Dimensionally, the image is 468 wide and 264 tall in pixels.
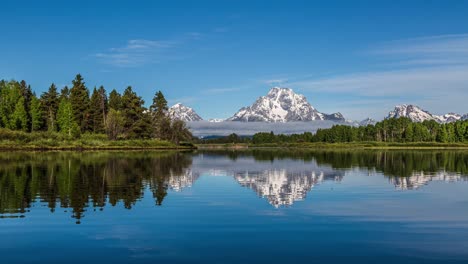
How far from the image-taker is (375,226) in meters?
22.0

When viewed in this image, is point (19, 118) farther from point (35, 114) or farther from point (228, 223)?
point (228, 223)

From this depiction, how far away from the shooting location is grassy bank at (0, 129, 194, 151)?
11888 cm

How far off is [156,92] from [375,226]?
548ft

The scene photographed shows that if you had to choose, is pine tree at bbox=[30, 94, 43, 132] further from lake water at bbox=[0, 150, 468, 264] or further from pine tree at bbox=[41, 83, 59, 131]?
lake water at bbox=[0, 150, 468, 264]

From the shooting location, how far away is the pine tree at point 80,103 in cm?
15162

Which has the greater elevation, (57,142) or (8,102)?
(8,102)

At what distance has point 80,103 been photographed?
153 metres

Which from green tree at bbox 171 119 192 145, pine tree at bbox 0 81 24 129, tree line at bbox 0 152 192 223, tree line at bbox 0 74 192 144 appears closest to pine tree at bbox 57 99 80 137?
tree line at bbox 0 74 192 144

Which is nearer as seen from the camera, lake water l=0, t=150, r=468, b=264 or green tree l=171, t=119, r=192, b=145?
lake water l=0, t=150, r=468, b=264

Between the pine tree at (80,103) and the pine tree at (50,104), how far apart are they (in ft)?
16.9

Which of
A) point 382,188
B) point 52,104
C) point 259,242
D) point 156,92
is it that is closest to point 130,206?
point 259,242

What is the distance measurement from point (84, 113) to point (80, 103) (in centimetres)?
356

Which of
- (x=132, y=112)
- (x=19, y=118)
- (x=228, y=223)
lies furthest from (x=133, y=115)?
(x=228, y=223)

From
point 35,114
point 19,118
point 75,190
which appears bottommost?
point 75,190
